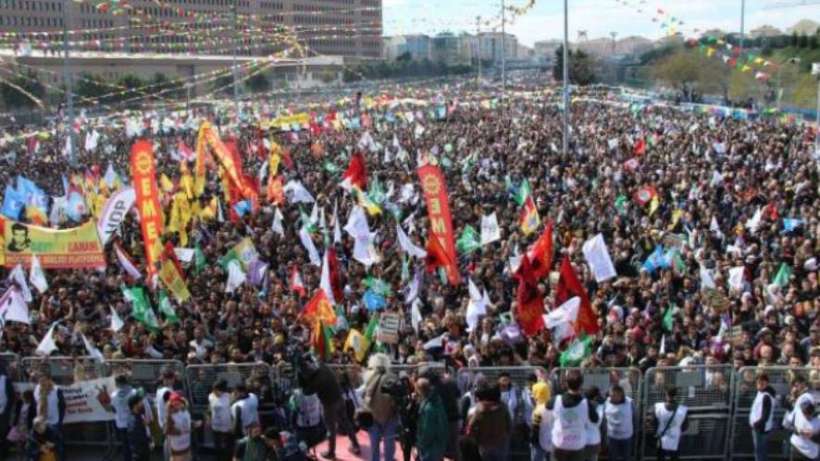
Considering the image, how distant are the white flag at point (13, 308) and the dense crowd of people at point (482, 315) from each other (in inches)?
8.3

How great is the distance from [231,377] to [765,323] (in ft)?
21.6

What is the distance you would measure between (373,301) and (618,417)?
16.9 feet

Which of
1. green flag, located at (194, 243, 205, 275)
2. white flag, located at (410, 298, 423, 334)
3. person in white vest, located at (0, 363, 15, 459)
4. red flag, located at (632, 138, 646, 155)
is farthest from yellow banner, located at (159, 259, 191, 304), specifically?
red flag, located at (632, 138, 646, 155)

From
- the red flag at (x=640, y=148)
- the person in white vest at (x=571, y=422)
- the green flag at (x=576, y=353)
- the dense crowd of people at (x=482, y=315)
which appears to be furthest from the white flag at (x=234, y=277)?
the red flag at (x=640, y=148)

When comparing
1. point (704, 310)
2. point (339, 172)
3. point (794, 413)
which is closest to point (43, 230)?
point (704, 310)

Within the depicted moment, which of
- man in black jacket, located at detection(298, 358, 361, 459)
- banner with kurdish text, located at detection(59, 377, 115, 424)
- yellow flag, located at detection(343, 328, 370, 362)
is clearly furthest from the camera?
yellow flag, located at detection(343, 328, 370, 362)

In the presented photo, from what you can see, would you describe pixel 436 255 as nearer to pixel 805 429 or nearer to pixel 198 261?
pixel 198 261

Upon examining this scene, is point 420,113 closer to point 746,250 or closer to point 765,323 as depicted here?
point 746,250

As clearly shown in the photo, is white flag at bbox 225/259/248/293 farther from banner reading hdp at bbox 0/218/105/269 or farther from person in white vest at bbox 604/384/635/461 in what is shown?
person in white vest at bbox 604/384/635/461

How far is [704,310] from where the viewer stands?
40.2 ft

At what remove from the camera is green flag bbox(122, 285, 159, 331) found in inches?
482

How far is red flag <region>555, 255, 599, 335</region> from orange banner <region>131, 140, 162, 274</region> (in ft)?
20.5

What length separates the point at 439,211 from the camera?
556 inches

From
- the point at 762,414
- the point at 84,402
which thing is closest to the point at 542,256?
the point at 762,414
